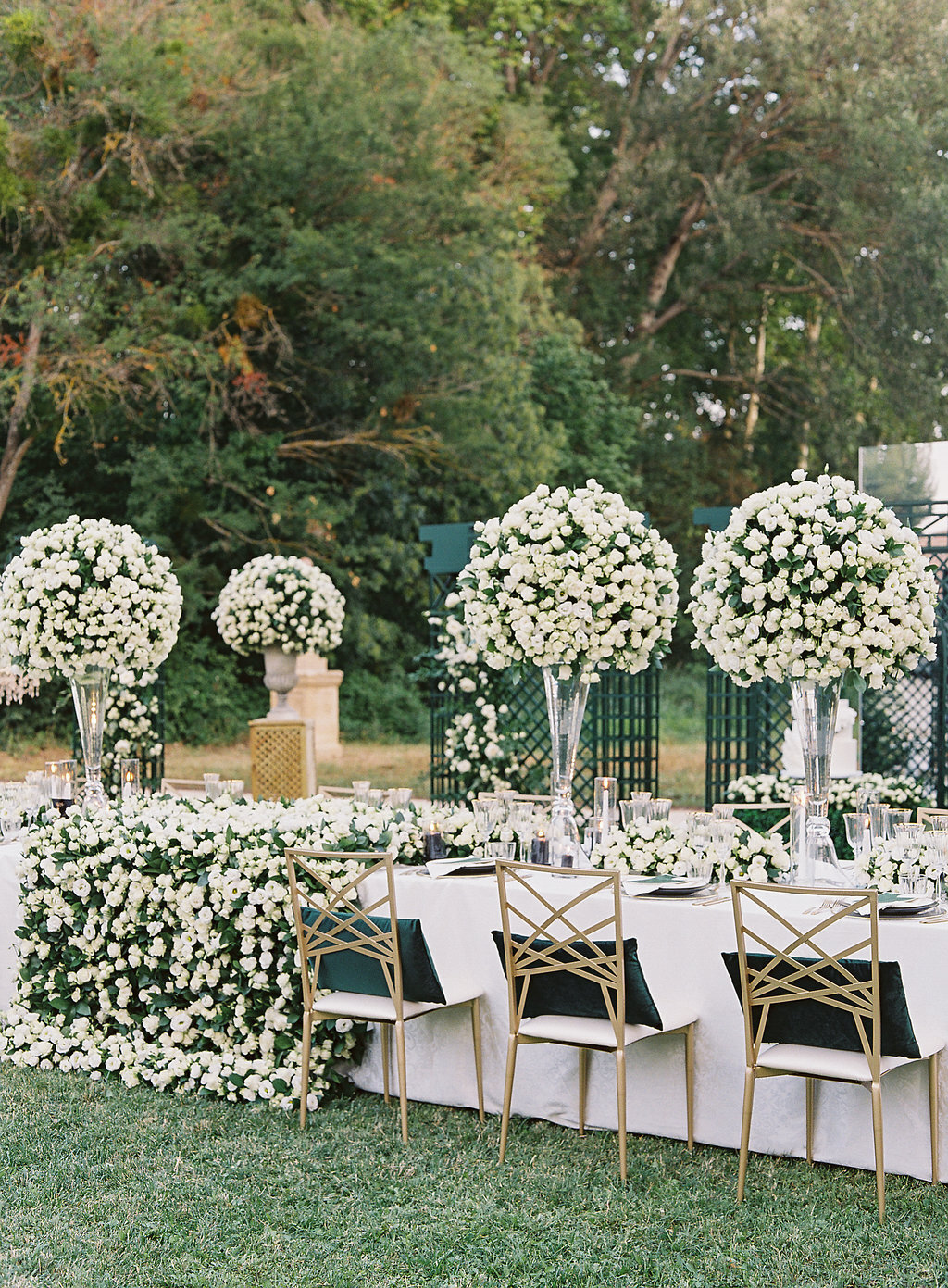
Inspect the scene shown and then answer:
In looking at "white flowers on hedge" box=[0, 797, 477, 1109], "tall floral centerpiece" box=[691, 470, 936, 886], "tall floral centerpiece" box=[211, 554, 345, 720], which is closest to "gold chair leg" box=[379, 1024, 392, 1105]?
"white flowers on hedge" box=[0, 797, 477, 1109]

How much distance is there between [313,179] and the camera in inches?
593

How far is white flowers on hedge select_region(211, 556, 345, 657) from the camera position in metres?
8.84

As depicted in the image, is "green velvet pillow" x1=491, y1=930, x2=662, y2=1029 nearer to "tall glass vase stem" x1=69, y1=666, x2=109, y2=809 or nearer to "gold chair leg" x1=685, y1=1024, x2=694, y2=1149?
"gold chair leg" x1=685, y1=1024, x2=694, y2=1149

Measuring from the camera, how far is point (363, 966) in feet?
13.4

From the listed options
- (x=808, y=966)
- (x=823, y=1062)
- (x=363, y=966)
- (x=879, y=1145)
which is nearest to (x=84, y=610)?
(x=363, y=966)

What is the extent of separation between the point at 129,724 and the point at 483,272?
880 cm

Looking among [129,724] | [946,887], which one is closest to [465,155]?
[129,724]

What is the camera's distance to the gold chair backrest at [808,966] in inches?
131

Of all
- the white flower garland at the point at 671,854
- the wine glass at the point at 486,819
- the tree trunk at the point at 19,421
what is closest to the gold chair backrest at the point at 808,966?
the white flower garland at the point at 671,854

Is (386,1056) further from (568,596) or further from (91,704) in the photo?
(91,704)

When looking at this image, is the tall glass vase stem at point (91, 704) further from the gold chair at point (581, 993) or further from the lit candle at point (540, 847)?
the gold chair at point (581, 993)

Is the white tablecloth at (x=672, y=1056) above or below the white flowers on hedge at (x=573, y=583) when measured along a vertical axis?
below

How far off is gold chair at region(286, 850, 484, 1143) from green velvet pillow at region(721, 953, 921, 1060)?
3.21 ft

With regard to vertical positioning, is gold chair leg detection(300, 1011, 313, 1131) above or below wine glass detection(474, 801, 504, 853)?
below
